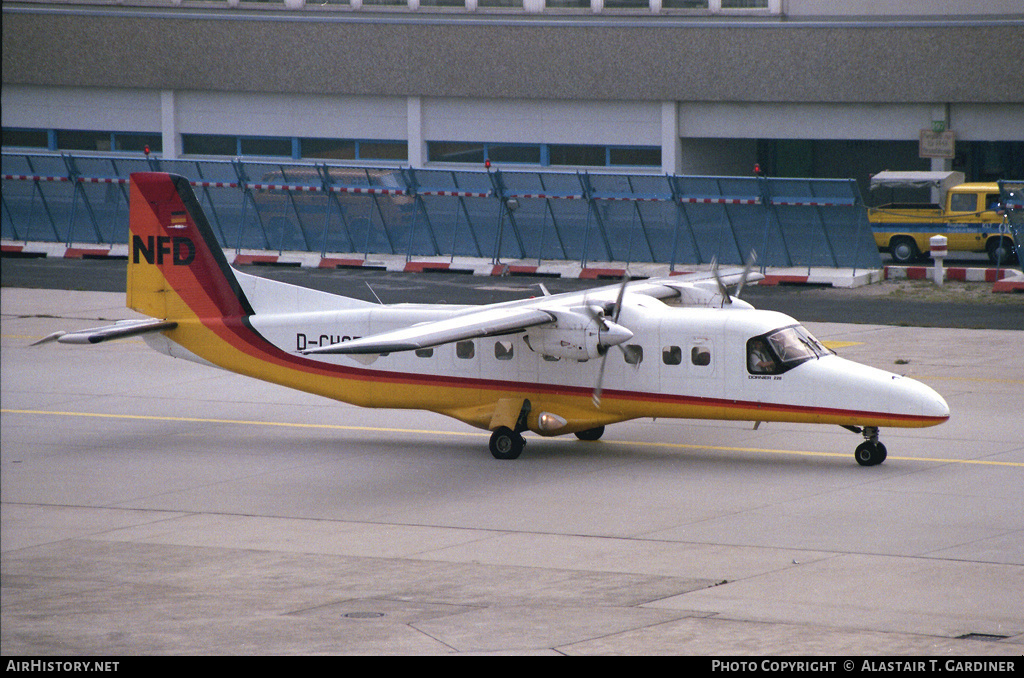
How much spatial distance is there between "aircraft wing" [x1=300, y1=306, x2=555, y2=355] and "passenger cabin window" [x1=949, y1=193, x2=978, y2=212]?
83.0 ft

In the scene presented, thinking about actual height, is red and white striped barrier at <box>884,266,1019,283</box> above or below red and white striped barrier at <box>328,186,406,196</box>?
below

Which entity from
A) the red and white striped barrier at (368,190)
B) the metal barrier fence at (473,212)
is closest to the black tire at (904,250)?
the metal barrier fence at (473,212)

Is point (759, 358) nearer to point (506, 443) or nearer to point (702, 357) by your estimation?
point (702, 357)

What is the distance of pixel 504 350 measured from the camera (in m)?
20.6

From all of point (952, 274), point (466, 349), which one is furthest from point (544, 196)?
point (466, 349)

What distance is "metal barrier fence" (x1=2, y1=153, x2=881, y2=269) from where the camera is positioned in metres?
39.6

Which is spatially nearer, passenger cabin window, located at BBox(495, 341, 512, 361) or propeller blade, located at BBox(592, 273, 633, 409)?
propeller blade, located at BBox(592, 273, 633, 409)

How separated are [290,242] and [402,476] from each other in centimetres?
2703

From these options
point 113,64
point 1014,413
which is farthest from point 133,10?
point 1014,413

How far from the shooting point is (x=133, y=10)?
55.9 m

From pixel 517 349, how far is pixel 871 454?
216 inches

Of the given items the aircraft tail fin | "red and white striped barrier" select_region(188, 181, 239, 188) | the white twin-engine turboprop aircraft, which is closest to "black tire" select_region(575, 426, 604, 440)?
the white twin-engine turboprop aircraft

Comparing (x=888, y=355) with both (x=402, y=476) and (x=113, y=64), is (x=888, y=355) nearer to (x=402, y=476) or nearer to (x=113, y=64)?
(x=402, y=476)

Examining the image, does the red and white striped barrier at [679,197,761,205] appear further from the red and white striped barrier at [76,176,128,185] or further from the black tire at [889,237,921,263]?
the red and white striped barrier at [76,176,128,185]
